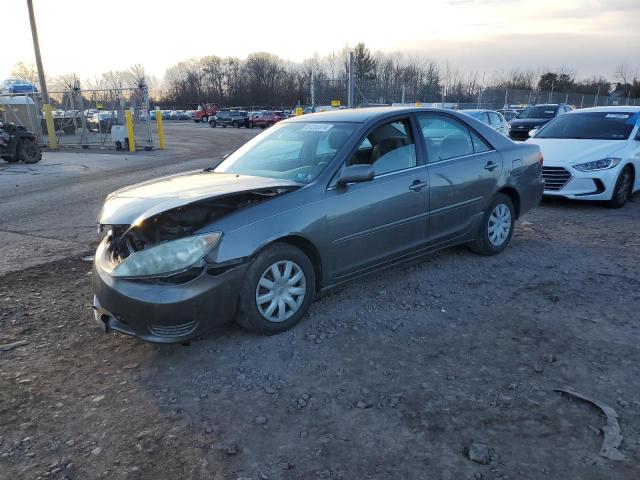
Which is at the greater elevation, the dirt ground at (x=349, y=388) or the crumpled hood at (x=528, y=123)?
the crumpled hood at (x=528, y=123)

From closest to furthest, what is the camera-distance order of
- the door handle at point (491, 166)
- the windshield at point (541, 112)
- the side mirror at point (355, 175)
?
Result: the side mirror at point (355, 175)
the door handle at point (491, 166)
the windshield at point (541, 112)

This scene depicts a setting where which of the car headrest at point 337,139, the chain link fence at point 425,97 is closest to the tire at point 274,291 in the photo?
the car headrest at point 337,139

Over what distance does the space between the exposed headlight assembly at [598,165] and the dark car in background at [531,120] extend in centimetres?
1365

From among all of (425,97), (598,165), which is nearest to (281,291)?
(598,165)

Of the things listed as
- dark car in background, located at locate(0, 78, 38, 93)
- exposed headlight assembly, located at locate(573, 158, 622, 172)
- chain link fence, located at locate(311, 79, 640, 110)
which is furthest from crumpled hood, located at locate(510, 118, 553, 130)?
dark car in background, located at locate(0, 78, 38, 93)

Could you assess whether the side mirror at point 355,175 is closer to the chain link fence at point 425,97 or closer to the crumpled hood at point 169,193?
the crumpled hood at point 169,193

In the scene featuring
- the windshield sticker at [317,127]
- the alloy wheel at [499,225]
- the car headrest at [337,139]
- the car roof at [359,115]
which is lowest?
the alloy wheel at [499,225]

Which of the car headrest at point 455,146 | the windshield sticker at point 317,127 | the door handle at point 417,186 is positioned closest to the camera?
the door handle at point 417,186

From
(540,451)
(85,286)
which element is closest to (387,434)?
(540,451)

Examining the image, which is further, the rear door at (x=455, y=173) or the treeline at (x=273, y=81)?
the treeline at (x=273, y=81)

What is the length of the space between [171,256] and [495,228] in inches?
147

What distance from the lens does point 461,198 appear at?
5.03 metres

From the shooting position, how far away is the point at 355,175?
3.95m

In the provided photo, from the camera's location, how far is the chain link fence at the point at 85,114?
21.6m
